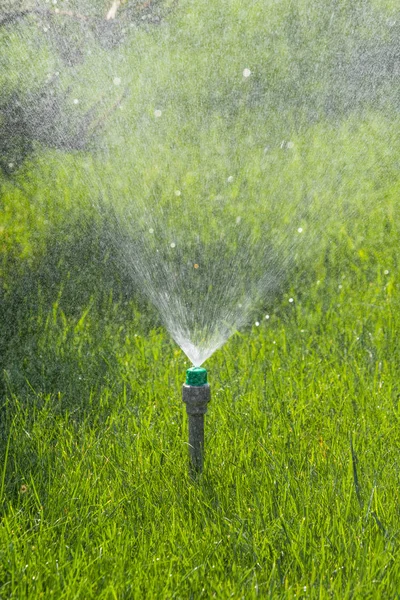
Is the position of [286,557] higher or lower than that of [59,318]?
lower

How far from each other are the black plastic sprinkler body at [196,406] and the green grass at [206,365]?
7cm

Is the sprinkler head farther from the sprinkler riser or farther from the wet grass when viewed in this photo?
the wet grass

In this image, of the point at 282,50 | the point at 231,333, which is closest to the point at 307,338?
the point at 231,333

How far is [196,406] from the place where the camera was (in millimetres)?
2461

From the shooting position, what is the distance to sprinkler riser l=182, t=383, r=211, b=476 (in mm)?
2445

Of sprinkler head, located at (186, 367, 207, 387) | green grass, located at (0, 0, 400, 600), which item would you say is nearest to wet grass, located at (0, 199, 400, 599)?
green grass, located at (0, 0, 400, 600)

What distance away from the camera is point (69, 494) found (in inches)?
97.1

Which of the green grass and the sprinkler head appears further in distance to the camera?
the sprinkler head

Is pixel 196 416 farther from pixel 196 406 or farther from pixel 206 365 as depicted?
pixel 206 365

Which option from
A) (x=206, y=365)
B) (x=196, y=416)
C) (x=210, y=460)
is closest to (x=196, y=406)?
(x=196, y=416)

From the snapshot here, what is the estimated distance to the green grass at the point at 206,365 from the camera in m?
2.13

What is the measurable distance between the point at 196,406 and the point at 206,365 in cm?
112

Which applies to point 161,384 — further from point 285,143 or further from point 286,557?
point 285,143

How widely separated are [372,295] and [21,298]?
1797 millimetres
